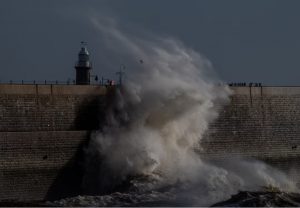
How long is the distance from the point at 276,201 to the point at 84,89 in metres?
7.80

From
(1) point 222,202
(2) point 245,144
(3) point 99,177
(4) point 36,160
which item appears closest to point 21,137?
(4) point 36,160

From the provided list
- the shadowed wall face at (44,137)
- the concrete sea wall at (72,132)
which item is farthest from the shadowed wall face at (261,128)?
the shadowed wall face at (44,137)

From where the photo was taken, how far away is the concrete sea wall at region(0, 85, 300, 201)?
2349 centimetres

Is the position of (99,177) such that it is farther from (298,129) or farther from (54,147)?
(298,129)

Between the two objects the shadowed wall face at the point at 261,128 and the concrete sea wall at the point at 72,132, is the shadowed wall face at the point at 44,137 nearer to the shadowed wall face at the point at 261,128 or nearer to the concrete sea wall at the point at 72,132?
the concrete sea wall at the point at 72,132

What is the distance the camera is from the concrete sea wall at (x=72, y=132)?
2349 cm

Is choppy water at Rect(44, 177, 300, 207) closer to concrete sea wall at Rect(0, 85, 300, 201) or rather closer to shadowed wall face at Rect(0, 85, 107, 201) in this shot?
shadowed wall face at Rect(0, 85, 107, 201)

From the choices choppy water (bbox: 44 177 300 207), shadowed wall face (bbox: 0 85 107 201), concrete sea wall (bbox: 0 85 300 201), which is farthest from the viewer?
concrete sea wall (bbox: 0 85 300 201)

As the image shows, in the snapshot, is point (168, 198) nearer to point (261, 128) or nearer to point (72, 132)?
point (72, 132)

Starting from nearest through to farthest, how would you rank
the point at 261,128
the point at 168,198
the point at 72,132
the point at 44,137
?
the point at 168,198, the point at 44,137, the point at 72,132, the point at 261,128

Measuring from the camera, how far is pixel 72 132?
24.7 metres

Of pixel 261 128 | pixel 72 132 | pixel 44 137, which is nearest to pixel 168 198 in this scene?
pixel 72 132

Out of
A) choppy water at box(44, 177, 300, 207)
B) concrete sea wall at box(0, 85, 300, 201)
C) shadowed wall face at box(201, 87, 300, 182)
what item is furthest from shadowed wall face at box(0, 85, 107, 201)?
shadowed wall face at box(201, 87, 300, 182)

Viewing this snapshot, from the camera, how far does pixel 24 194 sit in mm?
23359
